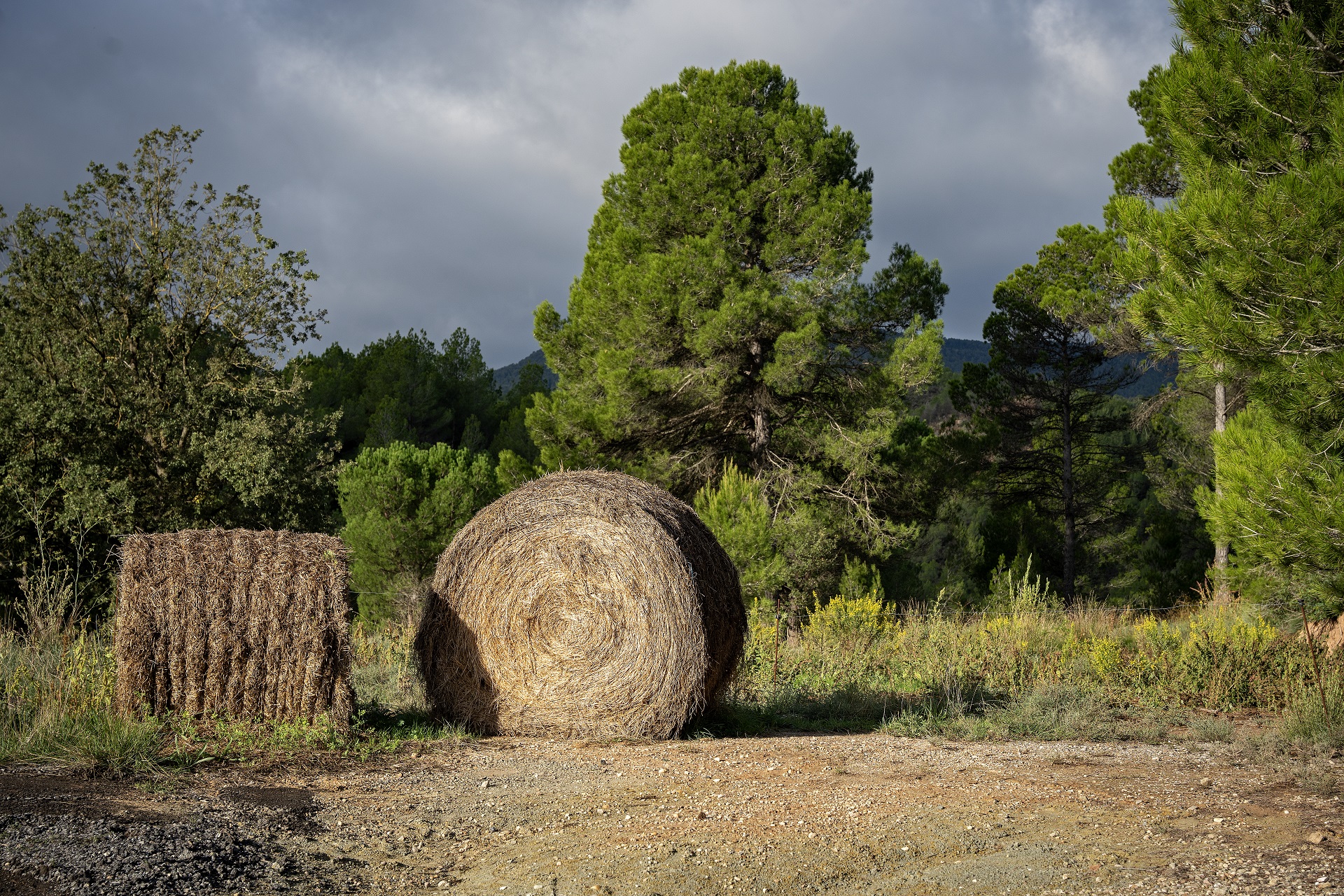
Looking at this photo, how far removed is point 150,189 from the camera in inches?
594

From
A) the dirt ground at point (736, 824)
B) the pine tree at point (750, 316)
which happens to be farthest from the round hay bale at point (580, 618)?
the pine tree at point (750, 316)

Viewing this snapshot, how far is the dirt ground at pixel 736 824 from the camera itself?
3.80 metres

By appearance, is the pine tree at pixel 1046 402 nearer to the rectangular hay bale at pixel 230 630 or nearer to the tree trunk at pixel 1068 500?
the tree trunk at pixel 1068 500

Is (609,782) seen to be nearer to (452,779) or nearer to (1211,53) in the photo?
(452,779)

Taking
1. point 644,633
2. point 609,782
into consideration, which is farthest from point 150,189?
point 609,782

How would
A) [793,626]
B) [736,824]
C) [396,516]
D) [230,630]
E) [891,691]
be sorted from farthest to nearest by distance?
1. [396,516]
2. [793,626]
3. [891,691]
4. [230,630]
5. [736,824]

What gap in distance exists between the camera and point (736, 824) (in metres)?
4.62

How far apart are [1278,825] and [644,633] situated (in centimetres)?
398

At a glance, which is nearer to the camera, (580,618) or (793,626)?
(580,618)

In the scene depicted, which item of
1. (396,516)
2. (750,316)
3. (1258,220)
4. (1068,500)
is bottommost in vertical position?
(396,516)

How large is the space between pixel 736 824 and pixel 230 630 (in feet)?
12.1

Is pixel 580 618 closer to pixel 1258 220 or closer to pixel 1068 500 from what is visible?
pixel 1258 220

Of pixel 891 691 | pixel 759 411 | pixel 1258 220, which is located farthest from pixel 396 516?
pixel 1258 220

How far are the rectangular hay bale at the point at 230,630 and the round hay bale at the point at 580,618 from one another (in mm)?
Result: 1076
